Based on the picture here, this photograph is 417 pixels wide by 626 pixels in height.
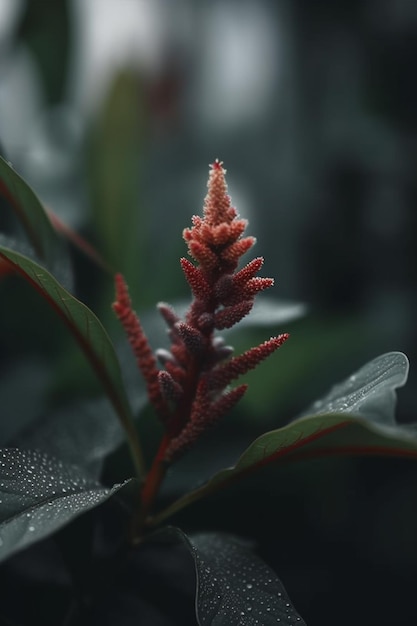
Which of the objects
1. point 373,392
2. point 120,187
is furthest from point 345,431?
point 120,187

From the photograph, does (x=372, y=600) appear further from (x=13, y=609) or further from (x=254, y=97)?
(x=254, y=97)

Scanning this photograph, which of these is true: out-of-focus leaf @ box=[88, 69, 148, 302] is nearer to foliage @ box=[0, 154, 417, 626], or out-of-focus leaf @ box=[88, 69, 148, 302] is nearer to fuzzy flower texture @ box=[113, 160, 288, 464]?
foliage @ box=[0, 154, 417, 626]

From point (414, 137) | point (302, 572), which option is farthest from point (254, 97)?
point (302, 572)

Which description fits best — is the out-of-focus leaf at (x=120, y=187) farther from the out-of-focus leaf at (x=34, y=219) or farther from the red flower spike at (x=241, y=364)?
the red flower spike at (x=241, y=364)

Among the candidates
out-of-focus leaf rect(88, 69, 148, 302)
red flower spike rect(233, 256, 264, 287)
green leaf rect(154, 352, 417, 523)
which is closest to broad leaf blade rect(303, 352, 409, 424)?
green leaf rect(154, 352, 417, 523)

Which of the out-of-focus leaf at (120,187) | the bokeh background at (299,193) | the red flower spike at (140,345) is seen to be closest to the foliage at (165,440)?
the red flower spike at (140,345)
